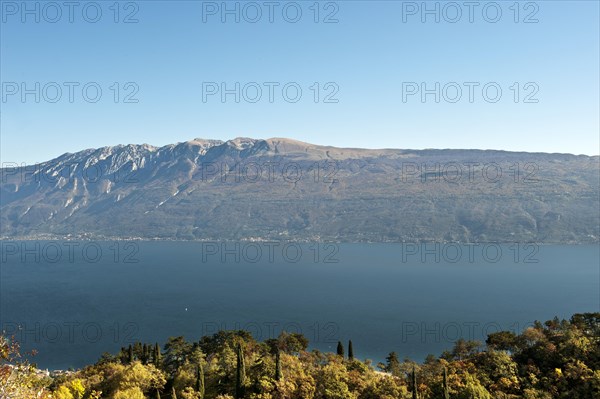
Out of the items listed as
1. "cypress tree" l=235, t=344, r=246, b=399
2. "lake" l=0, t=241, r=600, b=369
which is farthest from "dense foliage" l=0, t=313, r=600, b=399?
"lake" l=0, t=241, r=600, b=369

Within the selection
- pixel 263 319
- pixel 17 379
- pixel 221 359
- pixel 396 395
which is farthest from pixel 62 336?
pixel 17 379

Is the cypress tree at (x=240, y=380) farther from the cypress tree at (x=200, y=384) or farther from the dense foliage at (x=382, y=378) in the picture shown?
the cypress tree at (x=200, y=384)

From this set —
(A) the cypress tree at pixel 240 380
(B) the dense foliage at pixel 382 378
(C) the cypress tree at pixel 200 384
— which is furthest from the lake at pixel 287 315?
(C) the cypress tree at pixel 200 384

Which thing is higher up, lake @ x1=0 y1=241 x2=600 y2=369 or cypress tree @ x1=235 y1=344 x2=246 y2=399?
cypress tree @ x1=235 y1=344 x2=246 y2=399

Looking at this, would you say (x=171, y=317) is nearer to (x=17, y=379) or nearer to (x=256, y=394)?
(x=256, y=394)

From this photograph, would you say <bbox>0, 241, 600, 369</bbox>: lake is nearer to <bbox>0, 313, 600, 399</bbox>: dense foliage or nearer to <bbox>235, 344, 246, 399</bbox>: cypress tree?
<bbox>0, 313, 600, 399</bbox>: dense foliage

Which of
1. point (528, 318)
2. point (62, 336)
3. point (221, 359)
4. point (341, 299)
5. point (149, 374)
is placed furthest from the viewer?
point (341, 299)

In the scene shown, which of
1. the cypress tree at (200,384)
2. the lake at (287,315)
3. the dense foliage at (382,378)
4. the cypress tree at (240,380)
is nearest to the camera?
the dense foliage at (382,378)

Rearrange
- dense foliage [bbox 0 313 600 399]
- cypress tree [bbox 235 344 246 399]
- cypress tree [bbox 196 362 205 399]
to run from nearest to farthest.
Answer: dense foliage [bbox 0 313 600 399] → cypress tree [bbox 196 362 205 399] → cypress tree [bbox 235 344 246 399]

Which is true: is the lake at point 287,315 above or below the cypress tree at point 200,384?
below

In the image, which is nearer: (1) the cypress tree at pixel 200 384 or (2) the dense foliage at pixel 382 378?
(2) the dense foliage at pixel 382 378

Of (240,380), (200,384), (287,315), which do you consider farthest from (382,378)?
(287,315)
